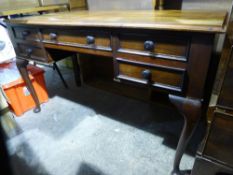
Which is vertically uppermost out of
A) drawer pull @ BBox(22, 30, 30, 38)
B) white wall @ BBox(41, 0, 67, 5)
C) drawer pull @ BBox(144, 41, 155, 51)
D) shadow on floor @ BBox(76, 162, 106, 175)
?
white wall @ BBox(41, 0, 67, 5)

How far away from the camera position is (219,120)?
592 mm

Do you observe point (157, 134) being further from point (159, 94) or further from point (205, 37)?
point (205, 37)

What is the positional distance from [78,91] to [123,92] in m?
0.49

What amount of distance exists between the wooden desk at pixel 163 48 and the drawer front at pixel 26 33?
15 centimetres

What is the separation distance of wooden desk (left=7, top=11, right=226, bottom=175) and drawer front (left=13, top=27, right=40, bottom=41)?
0.50 ft

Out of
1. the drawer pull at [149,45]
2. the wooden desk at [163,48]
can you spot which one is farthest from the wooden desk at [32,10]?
the drawer pull at [149,45]

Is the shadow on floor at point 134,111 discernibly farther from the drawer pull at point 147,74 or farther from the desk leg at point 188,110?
the drawer pull at point 147,74

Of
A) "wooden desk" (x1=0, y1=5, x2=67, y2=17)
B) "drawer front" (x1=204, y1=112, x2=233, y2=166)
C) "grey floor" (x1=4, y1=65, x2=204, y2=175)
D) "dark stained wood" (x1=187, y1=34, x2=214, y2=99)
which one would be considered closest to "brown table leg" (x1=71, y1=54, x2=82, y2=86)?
"grey floor" (x1=4, y1=65, x2=204, y2=175)

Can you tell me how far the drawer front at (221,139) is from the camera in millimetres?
584

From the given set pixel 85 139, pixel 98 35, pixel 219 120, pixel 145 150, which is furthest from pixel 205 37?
pixel 85 139

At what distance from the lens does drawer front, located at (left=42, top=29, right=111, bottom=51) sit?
84 centimetres

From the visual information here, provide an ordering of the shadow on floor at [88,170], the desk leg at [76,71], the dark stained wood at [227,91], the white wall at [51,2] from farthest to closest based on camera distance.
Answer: the desk leg at [76,71] → the white wall at [51,2] → the shadow on floor at [88,170] → the dark stained wood at [227,91]

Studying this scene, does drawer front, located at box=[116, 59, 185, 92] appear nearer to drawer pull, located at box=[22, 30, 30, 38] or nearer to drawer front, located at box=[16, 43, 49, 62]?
drawer front, located at box=[16, 43, 49, 62]

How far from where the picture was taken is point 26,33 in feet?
3.92
